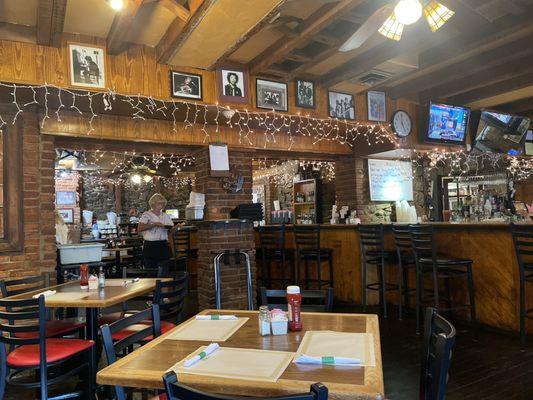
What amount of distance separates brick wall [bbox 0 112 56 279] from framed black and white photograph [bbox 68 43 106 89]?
0.85m

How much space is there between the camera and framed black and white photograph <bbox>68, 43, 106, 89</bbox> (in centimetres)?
388

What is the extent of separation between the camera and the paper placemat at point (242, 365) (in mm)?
1304

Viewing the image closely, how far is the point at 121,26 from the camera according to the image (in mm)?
3439

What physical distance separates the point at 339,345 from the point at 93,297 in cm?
196

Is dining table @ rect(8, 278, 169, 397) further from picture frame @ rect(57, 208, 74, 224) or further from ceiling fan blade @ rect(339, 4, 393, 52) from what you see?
picture frame @ rect(57, 208, 74, 224)

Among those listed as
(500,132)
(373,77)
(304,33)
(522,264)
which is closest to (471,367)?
(522,264)

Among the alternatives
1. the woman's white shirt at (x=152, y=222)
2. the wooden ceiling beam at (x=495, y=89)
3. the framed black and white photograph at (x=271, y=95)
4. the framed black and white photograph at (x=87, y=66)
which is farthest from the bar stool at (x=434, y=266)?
the framed black and white photograph at (x=87, y=66)

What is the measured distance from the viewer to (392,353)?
359 cm

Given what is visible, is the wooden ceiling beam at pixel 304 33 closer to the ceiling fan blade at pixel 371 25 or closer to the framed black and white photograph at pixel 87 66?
the ceiling fan blade at pixel 371 25

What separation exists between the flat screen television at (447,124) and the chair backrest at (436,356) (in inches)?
206

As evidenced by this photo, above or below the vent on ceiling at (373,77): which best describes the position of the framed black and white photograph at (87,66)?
below

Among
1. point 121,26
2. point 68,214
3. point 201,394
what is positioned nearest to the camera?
point 201,394

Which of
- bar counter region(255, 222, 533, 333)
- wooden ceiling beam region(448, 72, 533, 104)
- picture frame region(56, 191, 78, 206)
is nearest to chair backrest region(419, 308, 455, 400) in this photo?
bar counter region(255, 222, 533, 333)

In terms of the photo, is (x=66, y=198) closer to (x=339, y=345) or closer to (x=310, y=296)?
(x=310, y=296)
